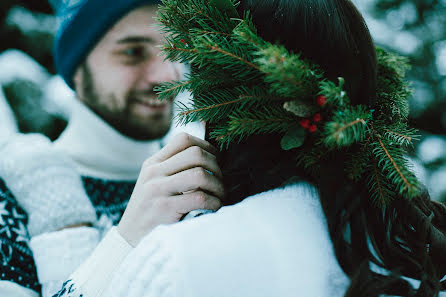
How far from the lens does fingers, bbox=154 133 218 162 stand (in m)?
0.93

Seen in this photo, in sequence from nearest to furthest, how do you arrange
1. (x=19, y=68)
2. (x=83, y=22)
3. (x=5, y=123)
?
1. (x=83, y=22)
2. (x=5, y=123)
3. (x=19, y=68)

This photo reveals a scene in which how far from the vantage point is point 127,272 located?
2.37 ft

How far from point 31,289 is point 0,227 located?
27cm

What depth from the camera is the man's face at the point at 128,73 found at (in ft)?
5.87

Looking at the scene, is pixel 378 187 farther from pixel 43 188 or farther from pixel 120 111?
pixel 120 111

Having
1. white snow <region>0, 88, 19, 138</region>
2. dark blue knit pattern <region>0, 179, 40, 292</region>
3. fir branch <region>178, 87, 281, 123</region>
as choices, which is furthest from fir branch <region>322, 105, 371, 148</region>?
white snow <region>0, 88, 19, 138</region>

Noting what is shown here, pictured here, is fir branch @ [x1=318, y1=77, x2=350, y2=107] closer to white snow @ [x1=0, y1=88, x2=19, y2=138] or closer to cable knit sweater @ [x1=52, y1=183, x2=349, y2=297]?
cable knit sweater @ [x1=52, y1=183, x2=349, y2=297]

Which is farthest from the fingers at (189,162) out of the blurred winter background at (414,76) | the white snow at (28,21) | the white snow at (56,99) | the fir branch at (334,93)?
the white snow at (28,21)

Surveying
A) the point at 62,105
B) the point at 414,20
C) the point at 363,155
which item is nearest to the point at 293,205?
the point at 363,155

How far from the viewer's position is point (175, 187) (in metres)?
0.87

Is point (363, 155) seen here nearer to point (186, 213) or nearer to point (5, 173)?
point (186, 213)

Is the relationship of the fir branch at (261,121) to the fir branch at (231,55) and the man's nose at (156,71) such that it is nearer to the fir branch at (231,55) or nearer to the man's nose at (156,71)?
the fir branch at (231,55)

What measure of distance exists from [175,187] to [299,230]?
1.06 feet

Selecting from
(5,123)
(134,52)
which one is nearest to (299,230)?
(134,52)
